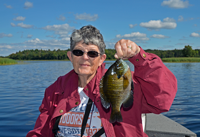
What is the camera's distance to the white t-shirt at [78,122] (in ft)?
8.81

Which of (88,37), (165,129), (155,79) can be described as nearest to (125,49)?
(155,79)

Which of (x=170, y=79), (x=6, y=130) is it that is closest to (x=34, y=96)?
(x=6, y=130)

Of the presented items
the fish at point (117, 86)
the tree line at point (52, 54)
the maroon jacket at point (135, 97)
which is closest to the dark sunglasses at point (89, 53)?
the maroon jacket at point (135, 97)

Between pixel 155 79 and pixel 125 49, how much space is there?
21.3 inches

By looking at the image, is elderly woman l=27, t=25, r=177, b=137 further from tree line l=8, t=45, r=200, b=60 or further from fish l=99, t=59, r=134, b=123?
tree line l=8, t=45, r=200, b=60

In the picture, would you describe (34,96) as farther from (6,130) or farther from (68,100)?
(68,100)

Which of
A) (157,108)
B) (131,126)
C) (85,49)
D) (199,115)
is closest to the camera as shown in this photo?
(157,108)

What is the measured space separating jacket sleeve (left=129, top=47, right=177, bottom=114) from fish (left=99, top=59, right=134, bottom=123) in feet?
1.09

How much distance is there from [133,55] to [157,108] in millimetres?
713

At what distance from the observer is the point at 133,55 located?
2.19 m

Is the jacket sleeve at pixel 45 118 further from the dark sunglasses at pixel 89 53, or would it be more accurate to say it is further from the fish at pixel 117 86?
the fish at pixel 117 86

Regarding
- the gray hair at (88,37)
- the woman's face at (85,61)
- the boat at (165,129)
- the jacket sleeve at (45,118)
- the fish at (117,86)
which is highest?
the gray hair at (88,37)

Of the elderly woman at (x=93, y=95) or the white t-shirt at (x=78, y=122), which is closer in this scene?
the elderly woman at (x=93, y=95)

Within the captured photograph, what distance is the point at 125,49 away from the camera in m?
2.02
